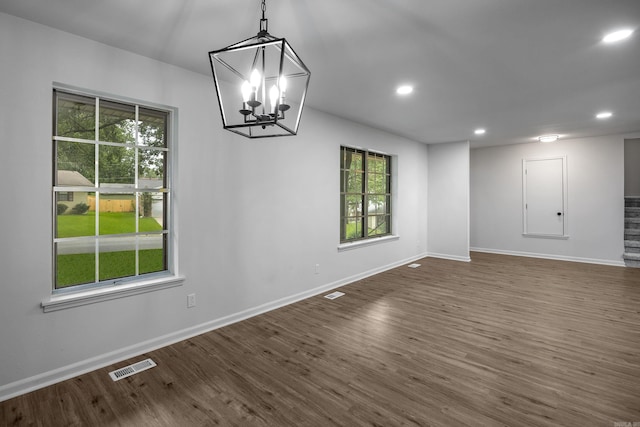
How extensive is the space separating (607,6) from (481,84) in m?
1.41

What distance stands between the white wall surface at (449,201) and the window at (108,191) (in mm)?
5841

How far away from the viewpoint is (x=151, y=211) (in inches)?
115

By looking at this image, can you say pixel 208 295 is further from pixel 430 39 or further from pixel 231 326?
pixel 430 39

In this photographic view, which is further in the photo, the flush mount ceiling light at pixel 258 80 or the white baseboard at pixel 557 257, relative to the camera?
the white baseboard at pixel 557 257

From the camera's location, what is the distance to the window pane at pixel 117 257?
2646 mm

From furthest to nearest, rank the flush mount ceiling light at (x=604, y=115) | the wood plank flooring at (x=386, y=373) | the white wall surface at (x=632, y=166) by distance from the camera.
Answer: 1. the white wall surface at (x=632, y=166)
2. the flush mount ceiling light at (x=604, y=115)
3. the wood plank flooring at (x=386, y=373)

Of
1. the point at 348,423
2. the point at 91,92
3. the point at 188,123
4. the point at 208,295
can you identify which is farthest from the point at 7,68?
the point at 348,423

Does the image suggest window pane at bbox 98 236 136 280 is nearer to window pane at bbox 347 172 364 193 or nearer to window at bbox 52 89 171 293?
window at bbox 52 89 171 293

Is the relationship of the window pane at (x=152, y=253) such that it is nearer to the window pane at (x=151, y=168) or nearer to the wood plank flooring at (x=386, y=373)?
the window pane at (x=151, y=168)

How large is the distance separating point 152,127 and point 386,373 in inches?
115

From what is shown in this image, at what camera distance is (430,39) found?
7.98 ft

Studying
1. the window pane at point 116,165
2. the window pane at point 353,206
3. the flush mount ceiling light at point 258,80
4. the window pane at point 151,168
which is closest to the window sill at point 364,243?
the window pane at point 353,206

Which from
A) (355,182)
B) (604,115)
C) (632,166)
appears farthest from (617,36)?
(632,166)

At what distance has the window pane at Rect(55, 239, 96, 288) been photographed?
245 centimetres
